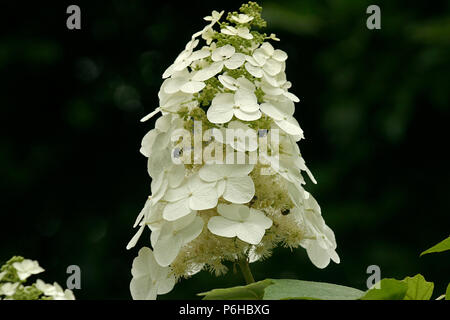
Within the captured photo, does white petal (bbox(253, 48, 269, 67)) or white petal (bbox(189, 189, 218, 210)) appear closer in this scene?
white petal (bbox(189, 189, 218, 210))

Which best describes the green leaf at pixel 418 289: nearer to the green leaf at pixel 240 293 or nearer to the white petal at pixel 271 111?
the green leaf at pixel 240 293

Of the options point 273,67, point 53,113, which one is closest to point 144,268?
point 273,67

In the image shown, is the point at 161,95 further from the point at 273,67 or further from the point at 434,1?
the point at 434,1

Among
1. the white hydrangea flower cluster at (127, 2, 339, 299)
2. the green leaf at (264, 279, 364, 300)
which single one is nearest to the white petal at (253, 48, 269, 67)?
the white hydrangea flower cluster at (127, 2, 339, 299)

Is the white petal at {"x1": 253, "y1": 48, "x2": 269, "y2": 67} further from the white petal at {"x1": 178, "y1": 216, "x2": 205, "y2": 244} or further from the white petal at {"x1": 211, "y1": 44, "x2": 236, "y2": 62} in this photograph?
the white petal at {"x1": 178, "y1": 216, "x2": 205, "y2": 244}

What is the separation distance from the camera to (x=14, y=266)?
1.18m

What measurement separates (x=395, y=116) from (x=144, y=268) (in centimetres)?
250

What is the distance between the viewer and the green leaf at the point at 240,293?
901 mm

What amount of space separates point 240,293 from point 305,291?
0.08 m

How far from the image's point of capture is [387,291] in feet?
2.81

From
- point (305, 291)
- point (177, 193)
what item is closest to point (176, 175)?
point (177, 193)

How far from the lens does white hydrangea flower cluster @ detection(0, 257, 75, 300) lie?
1.12 meters

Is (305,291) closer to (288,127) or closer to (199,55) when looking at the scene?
(288,127)

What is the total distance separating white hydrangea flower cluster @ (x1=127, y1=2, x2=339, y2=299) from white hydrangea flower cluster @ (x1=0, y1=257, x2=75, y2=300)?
7.3 inches
